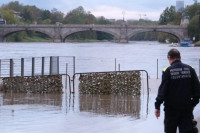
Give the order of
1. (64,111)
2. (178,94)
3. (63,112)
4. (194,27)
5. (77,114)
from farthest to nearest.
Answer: (194,27), (64,111), (63,112), (77,114), (178,94)

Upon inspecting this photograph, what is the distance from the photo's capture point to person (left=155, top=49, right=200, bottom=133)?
9.73m

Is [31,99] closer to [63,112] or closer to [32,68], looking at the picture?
[63,112]

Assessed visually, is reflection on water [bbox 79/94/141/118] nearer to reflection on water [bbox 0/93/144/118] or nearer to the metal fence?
reflection on water [bbox 0/93/144/118]

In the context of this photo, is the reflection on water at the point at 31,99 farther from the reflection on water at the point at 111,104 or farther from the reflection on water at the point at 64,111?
the reflection on water at the point at 111,104

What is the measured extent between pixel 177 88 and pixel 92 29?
147683 mm

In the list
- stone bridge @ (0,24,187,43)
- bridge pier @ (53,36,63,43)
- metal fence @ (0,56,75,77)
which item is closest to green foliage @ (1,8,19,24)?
stone bridge @ (0,24,187,43)

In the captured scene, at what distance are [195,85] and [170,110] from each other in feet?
1.82

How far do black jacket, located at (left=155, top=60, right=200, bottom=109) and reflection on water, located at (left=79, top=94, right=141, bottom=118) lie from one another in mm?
7558

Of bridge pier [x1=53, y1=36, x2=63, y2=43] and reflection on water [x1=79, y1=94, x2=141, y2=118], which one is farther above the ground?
bridge pier [x1=53, y1=36, x2=63, y2=43]

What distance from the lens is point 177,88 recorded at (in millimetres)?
9781

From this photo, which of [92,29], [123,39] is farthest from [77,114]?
[123,39]

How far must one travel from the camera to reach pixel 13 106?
63.8 feet

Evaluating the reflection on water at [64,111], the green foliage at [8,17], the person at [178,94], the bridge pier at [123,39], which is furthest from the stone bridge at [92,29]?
the person at [178,94]

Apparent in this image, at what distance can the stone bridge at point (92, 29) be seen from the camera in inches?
6181
